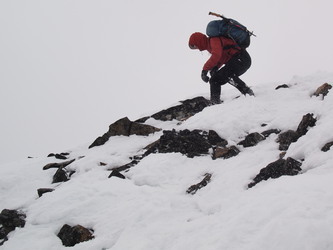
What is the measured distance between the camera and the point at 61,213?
18.0 ft

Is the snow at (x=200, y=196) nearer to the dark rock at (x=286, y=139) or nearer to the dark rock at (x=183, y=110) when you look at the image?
the dark rock at (x=286, y=139)

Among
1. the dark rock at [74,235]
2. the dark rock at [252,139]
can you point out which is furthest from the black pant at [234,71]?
the dark rock at [74,235]

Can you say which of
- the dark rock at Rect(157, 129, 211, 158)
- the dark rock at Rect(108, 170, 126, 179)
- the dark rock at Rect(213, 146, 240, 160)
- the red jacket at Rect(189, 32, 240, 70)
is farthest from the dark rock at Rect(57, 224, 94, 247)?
the red jacket at Rect(189, 32, 240, 70)

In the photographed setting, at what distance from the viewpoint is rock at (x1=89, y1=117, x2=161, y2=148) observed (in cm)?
988

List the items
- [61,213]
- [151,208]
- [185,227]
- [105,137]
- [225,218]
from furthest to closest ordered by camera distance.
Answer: [105,137]
[61,213]
[151,208]
[185,227]
[225,218]

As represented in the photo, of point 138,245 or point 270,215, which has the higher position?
point 270,215

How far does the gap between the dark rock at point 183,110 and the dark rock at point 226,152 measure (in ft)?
14.2

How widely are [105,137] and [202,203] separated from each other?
19.4 ft

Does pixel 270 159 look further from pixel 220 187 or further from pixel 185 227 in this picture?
pixel 185 227

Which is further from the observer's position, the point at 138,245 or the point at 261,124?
the point at 261,124

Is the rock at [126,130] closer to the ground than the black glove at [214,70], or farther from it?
closer to the ground

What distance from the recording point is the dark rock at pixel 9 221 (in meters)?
5.44

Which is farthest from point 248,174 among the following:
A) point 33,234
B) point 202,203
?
point 33,234

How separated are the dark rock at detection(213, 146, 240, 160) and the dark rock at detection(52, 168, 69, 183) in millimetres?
3517
